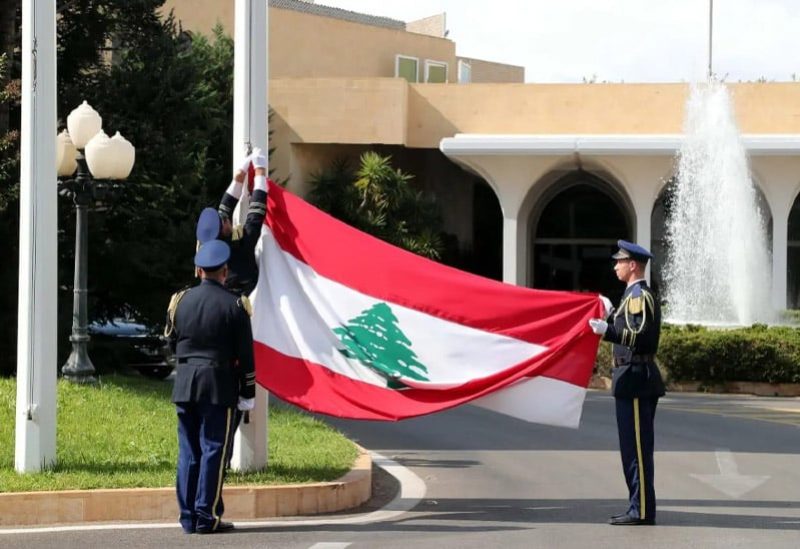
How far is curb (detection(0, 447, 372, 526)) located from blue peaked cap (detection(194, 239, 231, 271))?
1652 mm

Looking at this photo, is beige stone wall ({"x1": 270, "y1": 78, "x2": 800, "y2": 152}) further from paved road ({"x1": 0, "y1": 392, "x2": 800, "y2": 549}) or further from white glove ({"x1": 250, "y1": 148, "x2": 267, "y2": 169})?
white glove ({"x1": 250, "y1": 148, "x2": 267, "y2": 169})

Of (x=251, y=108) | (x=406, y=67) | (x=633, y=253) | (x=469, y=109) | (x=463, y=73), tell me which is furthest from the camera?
(x=463, y=73)

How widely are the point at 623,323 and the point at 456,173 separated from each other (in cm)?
2990

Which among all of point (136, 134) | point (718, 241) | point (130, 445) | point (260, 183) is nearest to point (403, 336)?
point (260, 183)

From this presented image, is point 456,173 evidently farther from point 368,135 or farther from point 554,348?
point 554,348

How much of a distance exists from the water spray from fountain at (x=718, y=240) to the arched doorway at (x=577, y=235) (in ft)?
26.4

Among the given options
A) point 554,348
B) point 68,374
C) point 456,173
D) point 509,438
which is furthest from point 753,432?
point 456,173

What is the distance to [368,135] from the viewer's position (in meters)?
33.8

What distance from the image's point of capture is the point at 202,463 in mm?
8594

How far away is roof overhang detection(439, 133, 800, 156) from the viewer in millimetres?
30672

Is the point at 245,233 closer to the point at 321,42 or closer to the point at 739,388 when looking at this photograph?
the point at 739,388

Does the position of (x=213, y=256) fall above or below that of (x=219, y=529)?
above

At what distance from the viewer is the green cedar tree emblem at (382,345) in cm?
961

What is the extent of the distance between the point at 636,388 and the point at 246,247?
2951 millimetres
